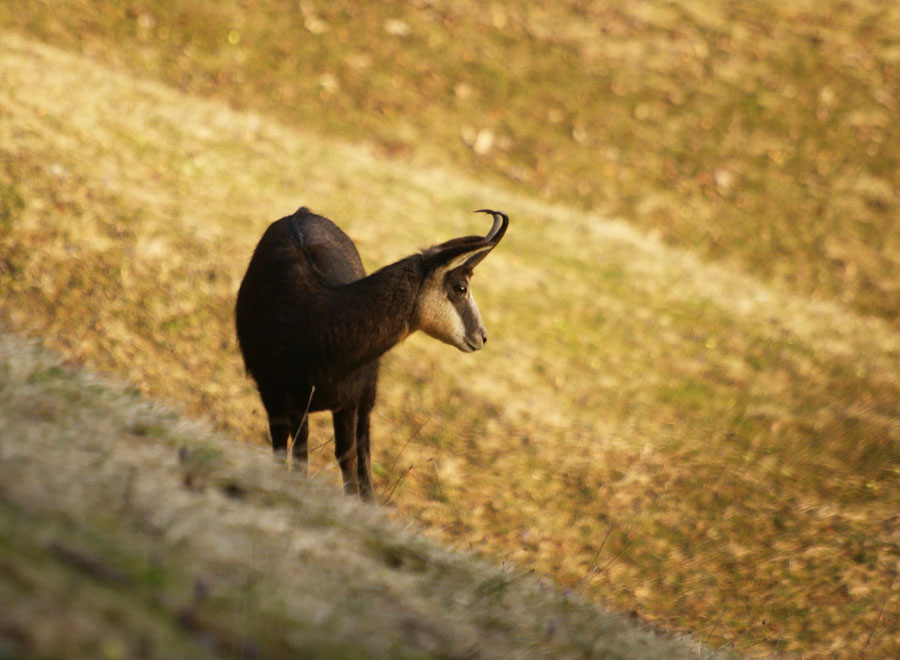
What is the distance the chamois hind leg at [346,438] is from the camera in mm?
6797

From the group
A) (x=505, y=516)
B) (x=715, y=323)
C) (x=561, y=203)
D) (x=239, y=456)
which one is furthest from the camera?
(x=561, y=203)

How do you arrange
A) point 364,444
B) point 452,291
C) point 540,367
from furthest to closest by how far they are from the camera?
1. point 540,367
2. point 364,444
3. point 452,291

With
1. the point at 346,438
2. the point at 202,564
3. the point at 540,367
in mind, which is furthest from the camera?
the point at 540,367

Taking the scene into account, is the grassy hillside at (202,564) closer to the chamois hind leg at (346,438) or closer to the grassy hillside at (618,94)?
the chamois hind leg at (346,438)

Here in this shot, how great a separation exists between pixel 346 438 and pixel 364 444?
78cm

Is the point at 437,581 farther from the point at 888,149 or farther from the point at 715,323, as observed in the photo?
the point at 888,149

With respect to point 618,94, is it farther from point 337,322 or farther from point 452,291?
point 337,322

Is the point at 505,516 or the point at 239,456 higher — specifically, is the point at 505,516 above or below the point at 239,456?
below

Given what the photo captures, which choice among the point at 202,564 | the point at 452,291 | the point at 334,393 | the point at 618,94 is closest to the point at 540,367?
the point at 452,291

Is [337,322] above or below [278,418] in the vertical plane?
above

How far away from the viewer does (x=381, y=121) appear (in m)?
18.5

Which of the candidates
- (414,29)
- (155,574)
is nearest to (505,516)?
(155,574)

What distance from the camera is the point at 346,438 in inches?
268

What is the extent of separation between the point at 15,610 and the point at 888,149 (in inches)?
830
